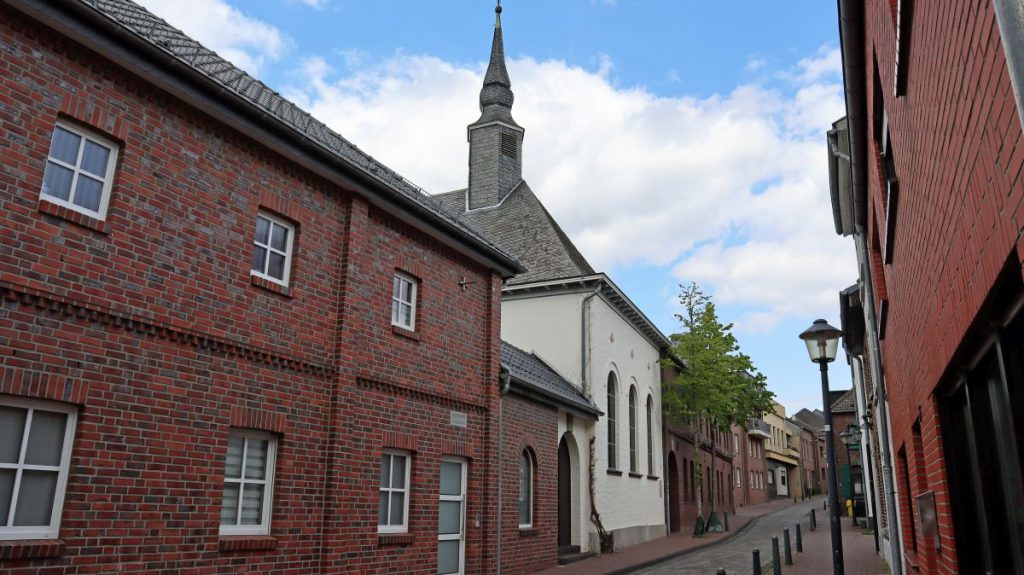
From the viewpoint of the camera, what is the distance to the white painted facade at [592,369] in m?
20.9

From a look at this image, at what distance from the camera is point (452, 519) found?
13.2 meters

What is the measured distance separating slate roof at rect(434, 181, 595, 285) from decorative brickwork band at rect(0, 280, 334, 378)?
12520mm

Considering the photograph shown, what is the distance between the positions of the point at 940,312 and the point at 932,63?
1457mm

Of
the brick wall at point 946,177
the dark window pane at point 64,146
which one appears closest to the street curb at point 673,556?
the brick wall at point 946,177

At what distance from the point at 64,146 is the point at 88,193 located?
51 centimetres

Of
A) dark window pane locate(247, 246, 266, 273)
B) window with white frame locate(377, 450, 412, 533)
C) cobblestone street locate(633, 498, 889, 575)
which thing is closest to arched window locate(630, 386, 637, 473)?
cobblestone street locate(633, 498, 889, 575)

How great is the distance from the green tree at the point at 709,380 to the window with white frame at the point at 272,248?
21.3m

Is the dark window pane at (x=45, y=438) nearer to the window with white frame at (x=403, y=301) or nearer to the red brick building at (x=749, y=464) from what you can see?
the window with white frame at (x=403, y=301)

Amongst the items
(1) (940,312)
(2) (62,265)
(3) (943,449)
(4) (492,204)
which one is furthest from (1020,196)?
(4) (492,204)

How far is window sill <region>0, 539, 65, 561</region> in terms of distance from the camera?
21.4ft

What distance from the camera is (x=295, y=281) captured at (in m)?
10.2

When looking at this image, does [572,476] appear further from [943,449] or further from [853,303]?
[943,449]

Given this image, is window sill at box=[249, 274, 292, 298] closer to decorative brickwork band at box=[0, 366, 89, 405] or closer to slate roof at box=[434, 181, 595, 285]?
decorative brickwork band at box=[0, 366, 89, 405]

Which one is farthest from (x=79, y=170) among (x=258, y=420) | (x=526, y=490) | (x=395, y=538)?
(x=526, y=490)
